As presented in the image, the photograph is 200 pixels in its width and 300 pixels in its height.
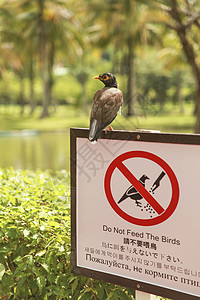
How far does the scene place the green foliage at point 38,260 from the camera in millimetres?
2182

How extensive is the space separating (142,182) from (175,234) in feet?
0.83

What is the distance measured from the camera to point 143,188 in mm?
1953

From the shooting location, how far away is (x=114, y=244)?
2.04m

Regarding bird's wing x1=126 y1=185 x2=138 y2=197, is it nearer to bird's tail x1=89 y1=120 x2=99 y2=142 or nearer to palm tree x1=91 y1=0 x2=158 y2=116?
bird's tail x1=89 y1=120 x2=99 y2=142

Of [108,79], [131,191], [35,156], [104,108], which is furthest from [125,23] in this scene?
[131,191]

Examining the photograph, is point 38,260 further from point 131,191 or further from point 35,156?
point 35,156

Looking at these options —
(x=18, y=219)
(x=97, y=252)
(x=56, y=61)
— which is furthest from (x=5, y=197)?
(x=56, y=61)

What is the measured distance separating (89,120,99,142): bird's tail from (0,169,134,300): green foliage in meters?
0.47

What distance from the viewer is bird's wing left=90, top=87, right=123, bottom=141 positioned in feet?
6.85

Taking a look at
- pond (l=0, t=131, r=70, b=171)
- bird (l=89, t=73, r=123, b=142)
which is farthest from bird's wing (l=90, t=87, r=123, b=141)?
pond (l=0, t=131, r=70, b=171)

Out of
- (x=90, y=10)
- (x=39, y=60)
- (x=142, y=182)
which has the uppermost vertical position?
(x=90, y=10)

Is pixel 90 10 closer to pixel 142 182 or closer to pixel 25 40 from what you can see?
pixel 25 40

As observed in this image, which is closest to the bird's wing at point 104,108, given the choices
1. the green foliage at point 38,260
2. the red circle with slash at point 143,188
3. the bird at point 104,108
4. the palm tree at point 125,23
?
the bird at point 104,108

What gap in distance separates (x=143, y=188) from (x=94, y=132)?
0.34 meters
